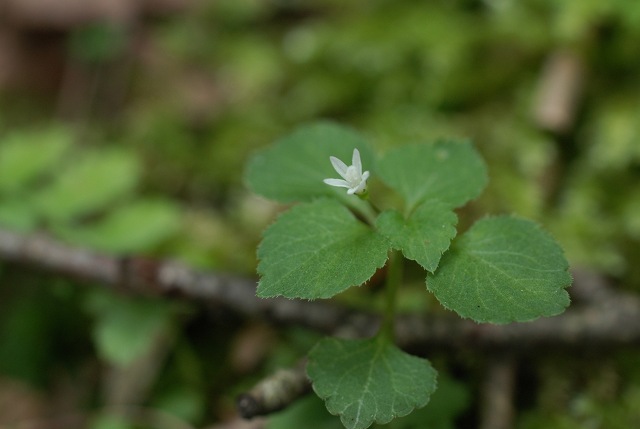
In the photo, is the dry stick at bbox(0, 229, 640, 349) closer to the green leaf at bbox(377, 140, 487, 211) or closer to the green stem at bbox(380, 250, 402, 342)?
the green stem at bbox(380, 250, 402, 342)

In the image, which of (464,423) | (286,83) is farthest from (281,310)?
(286,83)

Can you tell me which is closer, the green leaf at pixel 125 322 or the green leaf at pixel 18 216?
the green leaf at pixel 125 322

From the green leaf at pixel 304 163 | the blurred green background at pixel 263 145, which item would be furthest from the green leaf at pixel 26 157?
the green leaf at pixel 304 163

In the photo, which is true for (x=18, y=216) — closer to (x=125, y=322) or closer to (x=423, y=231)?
(x=125, y=322)

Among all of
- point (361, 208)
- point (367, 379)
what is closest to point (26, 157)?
point (361, 208)

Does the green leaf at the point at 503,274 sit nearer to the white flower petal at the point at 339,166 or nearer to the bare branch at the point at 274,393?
the white flower petal at the point at 339,166

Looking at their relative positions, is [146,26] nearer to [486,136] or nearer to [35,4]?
[35,4]

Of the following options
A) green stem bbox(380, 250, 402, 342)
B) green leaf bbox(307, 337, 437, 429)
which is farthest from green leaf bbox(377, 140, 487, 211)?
green leaf bbox(307, 337, 437, 429)
